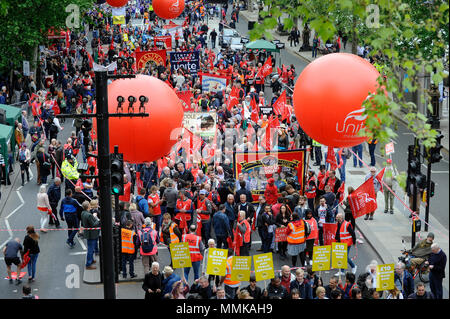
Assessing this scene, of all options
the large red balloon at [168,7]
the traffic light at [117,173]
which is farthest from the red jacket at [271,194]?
the large red balloon at [168,7]

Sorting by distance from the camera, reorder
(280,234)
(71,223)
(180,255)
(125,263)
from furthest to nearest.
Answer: (71,223) → (280,234) → (125,263) → (180,255)

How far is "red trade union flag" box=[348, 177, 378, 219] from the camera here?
19203 millimetres

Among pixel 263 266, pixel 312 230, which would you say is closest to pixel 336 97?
pixel 263 266

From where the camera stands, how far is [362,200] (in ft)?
63.1

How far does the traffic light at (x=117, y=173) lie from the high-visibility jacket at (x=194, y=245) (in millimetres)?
4139

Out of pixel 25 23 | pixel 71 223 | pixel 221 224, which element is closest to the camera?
pixel 221 224

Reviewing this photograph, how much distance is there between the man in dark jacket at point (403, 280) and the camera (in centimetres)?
1491

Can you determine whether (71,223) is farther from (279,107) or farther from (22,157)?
(279,107)

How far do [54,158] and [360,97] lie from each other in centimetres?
1513

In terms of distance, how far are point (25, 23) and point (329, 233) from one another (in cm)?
2136

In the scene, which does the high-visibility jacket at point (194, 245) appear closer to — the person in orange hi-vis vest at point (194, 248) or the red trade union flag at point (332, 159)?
the person in orange hi-vis vest at point (194, 248)

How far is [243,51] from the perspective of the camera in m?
47.9

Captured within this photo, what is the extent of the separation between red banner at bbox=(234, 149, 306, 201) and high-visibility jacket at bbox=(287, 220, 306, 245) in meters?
2.93

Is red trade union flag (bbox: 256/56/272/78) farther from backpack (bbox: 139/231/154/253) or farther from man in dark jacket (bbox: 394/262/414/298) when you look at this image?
man in dark jacket (bbox: 394/262/414/298)
